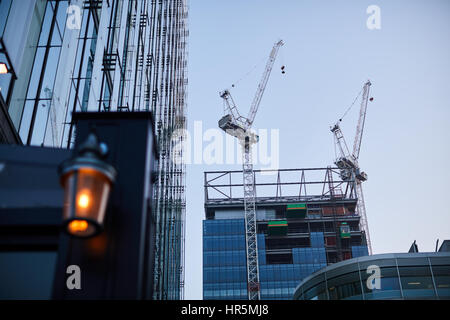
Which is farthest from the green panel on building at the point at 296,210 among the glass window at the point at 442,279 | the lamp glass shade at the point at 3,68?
the lamp glass shade at the point at 3,68

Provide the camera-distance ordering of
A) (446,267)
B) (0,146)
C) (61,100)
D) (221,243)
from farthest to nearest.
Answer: (221,243) < (446,267) < (61,100) < (0,146)

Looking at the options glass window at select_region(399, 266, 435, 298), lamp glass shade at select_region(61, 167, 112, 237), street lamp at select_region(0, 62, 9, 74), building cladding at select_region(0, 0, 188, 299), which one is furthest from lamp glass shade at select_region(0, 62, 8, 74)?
glass window at select_region(399, 266, 435, 298)

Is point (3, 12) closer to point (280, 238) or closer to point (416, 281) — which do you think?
point (416, 281)

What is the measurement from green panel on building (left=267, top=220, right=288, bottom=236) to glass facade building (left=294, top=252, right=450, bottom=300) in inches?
3677

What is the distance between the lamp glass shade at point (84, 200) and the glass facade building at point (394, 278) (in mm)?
33589

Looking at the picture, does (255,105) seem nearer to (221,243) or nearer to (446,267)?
(221,243)

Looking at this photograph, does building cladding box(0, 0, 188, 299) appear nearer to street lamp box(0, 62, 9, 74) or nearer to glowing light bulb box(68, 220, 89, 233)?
street lamp box(0, 62, 9, 74)

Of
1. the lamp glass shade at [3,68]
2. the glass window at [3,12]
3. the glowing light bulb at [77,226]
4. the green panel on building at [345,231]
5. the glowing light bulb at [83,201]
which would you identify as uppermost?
the green panel on building at [345,231]

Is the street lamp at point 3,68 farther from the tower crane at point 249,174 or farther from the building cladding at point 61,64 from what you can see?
the tower crane at point 249,174

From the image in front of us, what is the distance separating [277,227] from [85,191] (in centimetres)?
12910

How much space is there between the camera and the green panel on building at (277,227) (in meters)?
130
